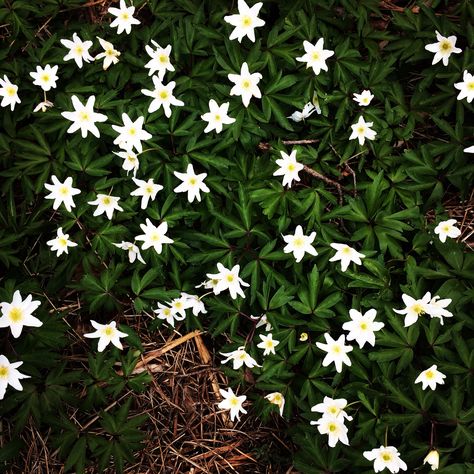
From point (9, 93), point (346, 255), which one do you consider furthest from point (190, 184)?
point (9, 93)

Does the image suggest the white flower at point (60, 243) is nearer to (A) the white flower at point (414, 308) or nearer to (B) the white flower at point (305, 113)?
(B) the white flower at point (305, 113)

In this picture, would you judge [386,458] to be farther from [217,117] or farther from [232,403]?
[217,117]

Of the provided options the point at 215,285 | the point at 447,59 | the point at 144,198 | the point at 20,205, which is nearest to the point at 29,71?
the point at 20,205

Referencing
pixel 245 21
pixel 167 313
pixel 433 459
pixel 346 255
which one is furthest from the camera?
pixel 167 313

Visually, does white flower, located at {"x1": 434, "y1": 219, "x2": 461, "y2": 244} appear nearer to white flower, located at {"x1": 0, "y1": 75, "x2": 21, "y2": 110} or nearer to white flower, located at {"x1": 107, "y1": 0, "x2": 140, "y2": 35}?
white flower, located at {"x1": 107, "y1": 0, "x2": 140, "y2": 35}

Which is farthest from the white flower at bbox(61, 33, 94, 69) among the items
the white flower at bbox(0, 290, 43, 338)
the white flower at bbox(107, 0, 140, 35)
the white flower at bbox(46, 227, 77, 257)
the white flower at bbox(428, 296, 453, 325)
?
the white flower at bbox(428, 296, 453, 325)

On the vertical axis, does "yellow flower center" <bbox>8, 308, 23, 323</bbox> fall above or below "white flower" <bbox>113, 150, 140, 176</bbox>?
below

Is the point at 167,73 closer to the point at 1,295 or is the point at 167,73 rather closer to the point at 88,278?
the point at 88,278
